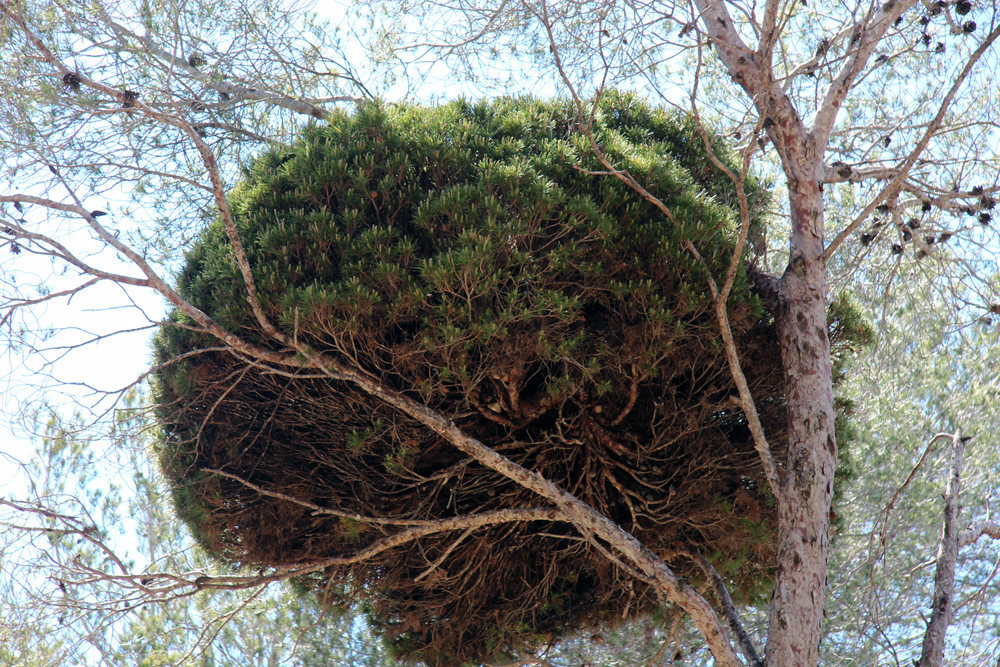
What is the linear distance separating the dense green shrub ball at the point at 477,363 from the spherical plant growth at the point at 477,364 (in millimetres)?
14

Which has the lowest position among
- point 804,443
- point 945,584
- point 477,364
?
point 945,584

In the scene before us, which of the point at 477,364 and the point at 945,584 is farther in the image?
the point at 945,584

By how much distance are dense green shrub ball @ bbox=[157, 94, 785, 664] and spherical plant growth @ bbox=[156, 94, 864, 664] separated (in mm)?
14

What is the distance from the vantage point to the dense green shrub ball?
3.77 meters

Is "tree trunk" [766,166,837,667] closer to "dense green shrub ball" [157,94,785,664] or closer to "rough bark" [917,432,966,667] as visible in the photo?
"dense green shrub ball" [157,94,785,664]

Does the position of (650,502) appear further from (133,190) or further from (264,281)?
(133,190)

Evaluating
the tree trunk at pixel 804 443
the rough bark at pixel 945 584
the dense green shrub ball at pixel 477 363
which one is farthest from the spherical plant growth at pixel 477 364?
the rough bark at pixel 945 584

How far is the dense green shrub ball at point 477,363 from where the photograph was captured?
377cm

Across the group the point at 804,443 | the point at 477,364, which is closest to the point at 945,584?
the point at 804,443

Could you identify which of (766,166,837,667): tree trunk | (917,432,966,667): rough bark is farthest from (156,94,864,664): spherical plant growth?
(917,432,966,667): rough bark

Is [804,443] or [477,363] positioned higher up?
[477,363]

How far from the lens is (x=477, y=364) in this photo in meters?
3.94

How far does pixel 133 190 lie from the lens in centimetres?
534

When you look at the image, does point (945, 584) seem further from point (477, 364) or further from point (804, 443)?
point (477, 364)
